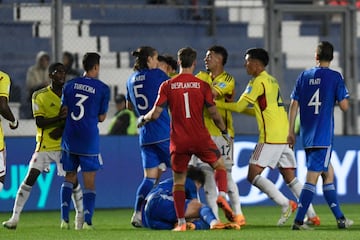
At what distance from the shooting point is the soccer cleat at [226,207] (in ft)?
45.9

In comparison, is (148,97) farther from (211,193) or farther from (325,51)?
(325,51)

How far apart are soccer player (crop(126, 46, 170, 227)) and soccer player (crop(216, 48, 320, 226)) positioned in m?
0.82

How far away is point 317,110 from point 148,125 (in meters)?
2.33

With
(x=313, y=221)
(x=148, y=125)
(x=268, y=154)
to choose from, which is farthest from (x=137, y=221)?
(x=313, y=221)

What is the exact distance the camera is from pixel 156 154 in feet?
49.8

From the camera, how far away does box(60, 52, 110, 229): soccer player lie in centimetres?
1421

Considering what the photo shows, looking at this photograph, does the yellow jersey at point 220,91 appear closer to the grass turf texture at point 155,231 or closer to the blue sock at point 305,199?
the grass turf texture at point 155,231

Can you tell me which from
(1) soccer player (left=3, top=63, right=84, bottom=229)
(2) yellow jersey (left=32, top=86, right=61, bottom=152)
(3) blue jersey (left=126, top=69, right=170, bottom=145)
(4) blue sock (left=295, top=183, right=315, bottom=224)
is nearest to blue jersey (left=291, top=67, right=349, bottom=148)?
(4) blue sock (left=295, top=183, right=315, bottom=224)

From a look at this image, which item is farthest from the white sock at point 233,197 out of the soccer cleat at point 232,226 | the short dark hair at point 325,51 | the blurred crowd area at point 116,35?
the blurred crowd area at point 116,35

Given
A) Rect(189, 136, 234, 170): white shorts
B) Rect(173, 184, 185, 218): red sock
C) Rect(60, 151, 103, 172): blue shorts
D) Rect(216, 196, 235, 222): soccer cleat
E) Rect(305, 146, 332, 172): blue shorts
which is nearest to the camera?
Rect(173, 184, 185, 218): red sock

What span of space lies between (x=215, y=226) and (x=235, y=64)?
735 centimetres

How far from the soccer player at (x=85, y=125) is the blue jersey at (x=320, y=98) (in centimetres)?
229

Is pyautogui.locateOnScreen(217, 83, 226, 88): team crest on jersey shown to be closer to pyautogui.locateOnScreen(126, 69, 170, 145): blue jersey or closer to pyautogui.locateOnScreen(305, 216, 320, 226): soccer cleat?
pyautogui.locateOnScreen(126, 69, 170, 145): blue jersey

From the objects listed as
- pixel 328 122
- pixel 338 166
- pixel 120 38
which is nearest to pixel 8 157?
pixel 120 38
